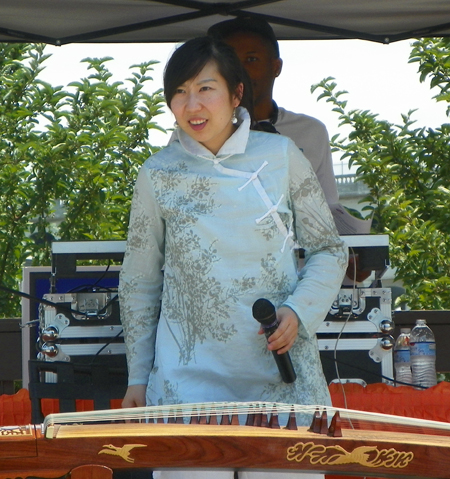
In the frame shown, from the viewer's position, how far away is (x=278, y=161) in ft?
7.50

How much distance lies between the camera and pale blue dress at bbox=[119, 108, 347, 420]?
7.14 feet

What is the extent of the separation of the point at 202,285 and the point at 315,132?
189cm

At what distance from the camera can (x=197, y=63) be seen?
2.29 meters

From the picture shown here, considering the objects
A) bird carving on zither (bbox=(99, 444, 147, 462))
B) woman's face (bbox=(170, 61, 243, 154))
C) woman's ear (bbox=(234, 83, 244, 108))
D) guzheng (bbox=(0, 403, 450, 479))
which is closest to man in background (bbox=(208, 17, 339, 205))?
woman's ear (bbox=(234, 83, 244, 108))

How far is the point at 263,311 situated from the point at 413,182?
441 centimetres

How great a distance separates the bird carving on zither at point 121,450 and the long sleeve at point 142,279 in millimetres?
822

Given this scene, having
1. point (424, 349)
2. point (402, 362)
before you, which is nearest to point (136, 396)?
point (424, 349)

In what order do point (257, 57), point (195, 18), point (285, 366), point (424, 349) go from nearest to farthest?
point (285, 366)
point (424, 349)
point (257, 57)
point (195, 18)

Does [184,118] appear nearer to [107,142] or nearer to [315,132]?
[315,132]

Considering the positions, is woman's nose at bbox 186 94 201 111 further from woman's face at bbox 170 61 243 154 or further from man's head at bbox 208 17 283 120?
man's head at bbox 208 17 283 120

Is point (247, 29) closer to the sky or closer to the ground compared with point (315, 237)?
closer to the sky

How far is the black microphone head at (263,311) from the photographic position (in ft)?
6.54

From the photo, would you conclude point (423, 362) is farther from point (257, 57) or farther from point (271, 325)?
point (271, 325)

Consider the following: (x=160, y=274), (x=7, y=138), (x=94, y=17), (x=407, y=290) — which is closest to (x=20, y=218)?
(x=7, y=138)
